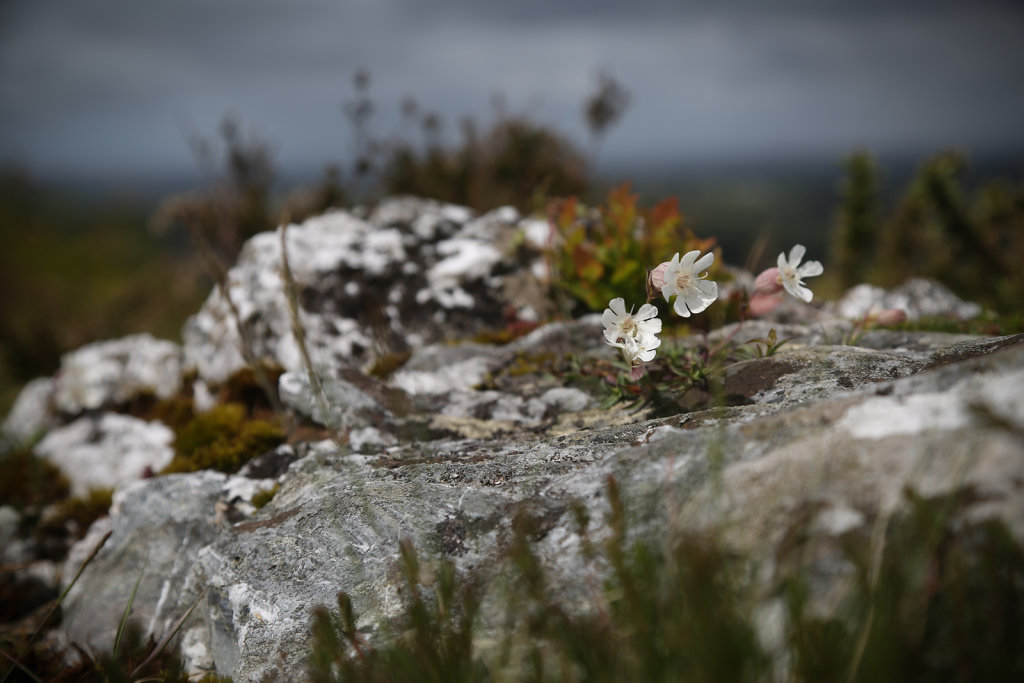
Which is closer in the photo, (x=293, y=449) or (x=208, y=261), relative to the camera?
(x=208, y=261)

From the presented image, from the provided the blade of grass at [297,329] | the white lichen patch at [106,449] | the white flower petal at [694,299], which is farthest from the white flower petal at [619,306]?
the white lichen patch at [106,449]

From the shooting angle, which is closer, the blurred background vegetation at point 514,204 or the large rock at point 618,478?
the large rock at point 618,478

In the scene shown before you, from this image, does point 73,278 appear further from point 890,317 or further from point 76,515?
point 890,317

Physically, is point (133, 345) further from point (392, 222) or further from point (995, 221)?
point (995, 221)

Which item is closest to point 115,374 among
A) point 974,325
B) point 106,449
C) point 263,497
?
point 106,449

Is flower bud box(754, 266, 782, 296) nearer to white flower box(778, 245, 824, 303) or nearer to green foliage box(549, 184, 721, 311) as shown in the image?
white flower box(778, 245, 824, 303)

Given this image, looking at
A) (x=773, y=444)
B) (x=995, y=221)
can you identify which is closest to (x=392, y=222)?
(x=773, y=444)

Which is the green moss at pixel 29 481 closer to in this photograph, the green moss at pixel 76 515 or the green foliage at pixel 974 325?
the green moss at pixel 76 515
